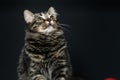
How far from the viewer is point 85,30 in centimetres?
221

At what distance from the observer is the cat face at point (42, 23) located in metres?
1.90

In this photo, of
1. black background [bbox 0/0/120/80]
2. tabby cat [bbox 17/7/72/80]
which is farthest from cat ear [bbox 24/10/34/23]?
black background [bbox 0/0/120/80]

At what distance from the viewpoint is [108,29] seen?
7.24ft

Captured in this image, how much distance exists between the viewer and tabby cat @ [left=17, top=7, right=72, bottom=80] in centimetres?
191

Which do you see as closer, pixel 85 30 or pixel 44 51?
pixel 44 51

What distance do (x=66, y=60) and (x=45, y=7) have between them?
42 cm

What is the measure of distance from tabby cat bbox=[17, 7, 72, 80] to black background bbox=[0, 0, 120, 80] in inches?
10.6

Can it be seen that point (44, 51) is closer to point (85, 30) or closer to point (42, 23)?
point (42, 23)

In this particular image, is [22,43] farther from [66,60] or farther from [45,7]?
[66,60]

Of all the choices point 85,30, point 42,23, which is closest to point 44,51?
point 42,23

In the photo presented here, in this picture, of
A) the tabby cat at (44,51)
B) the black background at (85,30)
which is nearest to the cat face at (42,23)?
the tabby cat at (44,51)

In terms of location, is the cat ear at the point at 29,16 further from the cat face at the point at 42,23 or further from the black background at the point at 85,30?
the black background at the point at 85,30

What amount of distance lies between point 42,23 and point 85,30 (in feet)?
1.27

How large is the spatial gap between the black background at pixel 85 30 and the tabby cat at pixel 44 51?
0.88 feet
